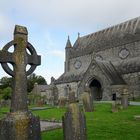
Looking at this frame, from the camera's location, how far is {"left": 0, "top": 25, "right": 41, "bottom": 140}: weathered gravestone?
6199 mm

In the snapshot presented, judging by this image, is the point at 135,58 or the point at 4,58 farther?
the point at 135,58

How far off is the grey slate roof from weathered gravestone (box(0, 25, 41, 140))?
3273cm

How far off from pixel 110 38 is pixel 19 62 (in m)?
36.4

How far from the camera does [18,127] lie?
6.20 metres

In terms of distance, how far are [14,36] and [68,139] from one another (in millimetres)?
2975

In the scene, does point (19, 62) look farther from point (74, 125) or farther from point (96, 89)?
point (96, 89)

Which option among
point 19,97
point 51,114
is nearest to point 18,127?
point 19,97

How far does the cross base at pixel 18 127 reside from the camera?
20.2ft

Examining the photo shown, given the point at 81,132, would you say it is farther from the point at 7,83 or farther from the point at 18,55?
the point at 7,83

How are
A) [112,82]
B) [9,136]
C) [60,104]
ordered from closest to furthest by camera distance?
[9,136]
[60,104]
[112,82]

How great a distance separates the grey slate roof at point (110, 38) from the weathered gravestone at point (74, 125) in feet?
104

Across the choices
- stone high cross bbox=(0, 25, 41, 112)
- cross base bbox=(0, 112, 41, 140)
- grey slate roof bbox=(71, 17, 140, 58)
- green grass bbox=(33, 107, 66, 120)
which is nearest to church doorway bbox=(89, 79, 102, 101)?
grey slate roof bbox=(71, 17, 140, 58)

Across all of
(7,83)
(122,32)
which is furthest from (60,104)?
(7,83)

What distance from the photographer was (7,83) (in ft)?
240
